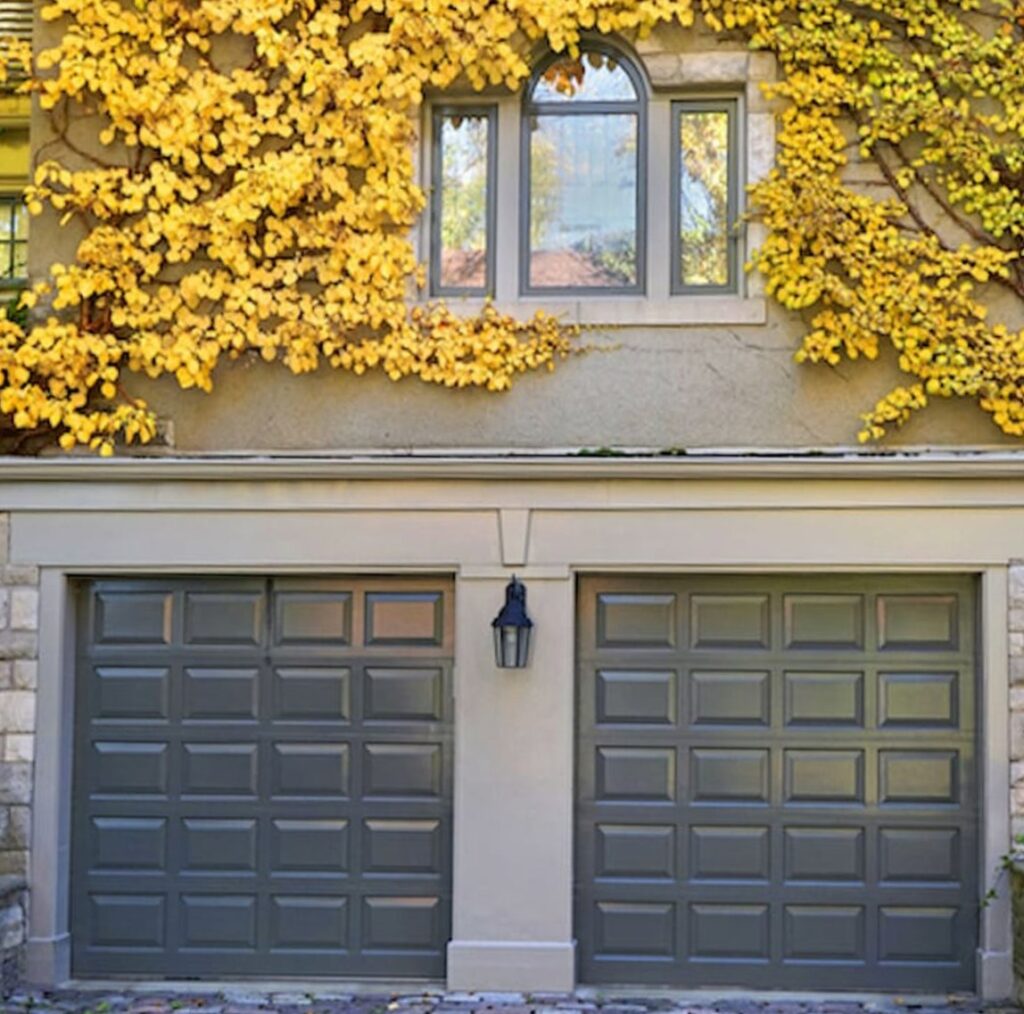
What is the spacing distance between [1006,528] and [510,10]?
155 inches


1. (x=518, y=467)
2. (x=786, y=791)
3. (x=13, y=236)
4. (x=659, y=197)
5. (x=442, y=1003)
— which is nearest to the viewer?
(x=442, y=1003)

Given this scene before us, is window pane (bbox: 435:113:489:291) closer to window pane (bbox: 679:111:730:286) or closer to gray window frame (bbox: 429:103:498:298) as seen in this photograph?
gray window frame (bbox: 429:103:498:298)

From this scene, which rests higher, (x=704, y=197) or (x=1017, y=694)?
(x=704, y=197)

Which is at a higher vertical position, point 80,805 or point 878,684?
point 878,684

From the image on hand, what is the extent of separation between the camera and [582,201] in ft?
28.1

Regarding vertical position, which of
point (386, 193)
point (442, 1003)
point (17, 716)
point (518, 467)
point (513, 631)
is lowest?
point (442, 1003)

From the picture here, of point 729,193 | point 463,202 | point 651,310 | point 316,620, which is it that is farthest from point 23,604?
point 729,193

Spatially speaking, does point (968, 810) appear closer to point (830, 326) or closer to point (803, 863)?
point (803, 863)

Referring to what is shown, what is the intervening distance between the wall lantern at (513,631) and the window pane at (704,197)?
2.06 meters

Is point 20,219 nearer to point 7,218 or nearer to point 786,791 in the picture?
point 7,218

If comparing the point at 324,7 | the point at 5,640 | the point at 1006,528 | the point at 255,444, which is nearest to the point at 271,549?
the point at 255,444

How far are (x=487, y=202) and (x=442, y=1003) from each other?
445cm

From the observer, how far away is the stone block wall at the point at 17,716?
27.1 ft

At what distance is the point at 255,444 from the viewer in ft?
27.7
